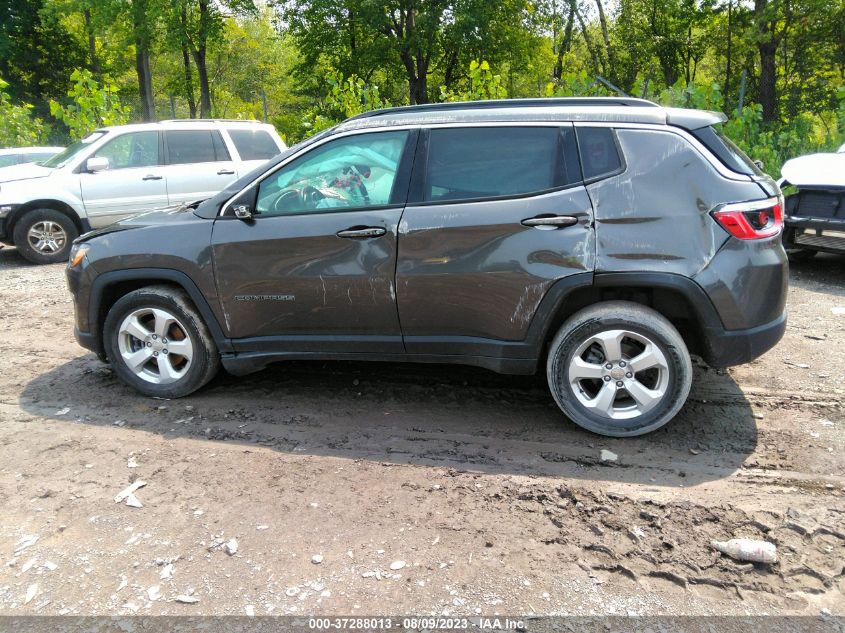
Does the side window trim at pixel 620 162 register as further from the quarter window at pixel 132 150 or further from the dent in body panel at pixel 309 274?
the quarter window at pixel 132 150

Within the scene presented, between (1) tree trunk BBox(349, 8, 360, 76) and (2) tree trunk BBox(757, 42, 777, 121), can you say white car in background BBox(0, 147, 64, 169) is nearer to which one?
(1) tree trunk BBox(349, 8, 360, 76)

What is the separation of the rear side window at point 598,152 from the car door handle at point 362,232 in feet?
4.00

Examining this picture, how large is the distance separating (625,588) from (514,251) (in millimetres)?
1823

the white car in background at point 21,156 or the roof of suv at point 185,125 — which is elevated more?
the roof of suv at point 185,125

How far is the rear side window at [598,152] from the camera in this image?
11.9 ft

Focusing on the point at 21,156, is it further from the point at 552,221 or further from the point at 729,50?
the point at 729,50

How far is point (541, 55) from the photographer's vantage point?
115 ft

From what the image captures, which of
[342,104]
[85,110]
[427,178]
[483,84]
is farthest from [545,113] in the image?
[85,110]

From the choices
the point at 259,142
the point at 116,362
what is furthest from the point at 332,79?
the point at 116,362

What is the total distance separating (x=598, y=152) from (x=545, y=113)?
0.39 meters

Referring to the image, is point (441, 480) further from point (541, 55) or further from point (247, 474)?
point (541, 55)

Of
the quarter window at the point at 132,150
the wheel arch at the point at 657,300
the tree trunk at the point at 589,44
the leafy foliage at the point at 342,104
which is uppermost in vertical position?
the tree trunk at the point at 589,44

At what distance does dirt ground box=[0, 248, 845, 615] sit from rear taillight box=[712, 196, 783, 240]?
119 centimetres

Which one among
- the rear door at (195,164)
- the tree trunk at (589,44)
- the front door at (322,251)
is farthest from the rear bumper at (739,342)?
the tree trunk at (589,44)
